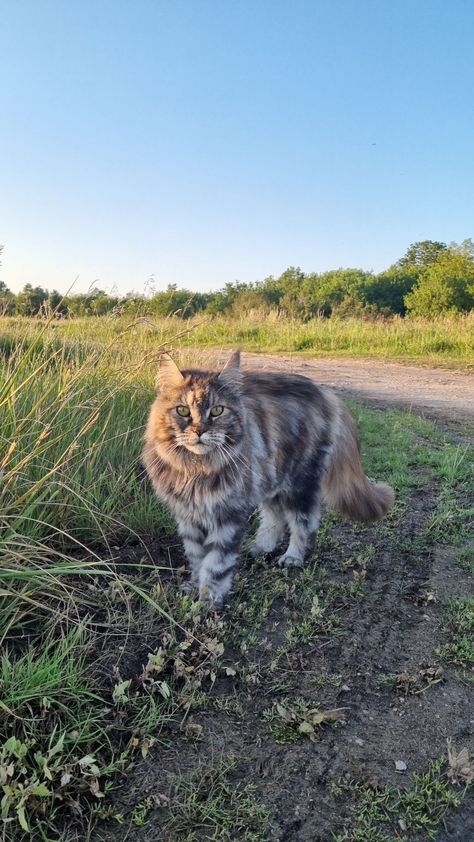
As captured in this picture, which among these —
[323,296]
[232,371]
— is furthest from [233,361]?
[323,296]

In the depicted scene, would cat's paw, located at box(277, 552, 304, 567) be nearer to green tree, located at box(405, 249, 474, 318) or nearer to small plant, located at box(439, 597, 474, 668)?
small plant, located at box(439, 597, 474, 668)

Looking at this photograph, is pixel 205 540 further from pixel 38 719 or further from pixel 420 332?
pixel 420 332

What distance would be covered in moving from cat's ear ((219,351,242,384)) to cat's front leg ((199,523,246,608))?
2.62 feet

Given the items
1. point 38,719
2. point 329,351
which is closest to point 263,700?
point 38,719

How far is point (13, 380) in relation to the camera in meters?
2.79

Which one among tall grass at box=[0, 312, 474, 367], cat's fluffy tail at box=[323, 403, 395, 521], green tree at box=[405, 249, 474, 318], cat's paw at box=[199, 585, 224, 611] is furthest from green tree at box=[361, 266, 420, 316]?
cat's paw at box=[199, 585, 224, 611]

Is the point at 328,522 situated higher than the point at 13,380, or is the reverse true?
the point at 13,380

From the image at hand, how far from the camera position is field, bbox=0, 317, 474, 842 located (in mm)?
1843

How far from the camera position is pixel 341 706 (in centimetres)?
236

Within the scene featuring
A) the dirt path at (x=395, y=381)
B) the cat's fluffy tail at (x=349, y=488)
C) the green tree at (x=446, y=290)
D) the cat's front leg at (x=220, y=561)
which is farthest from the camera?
the green tree at (x=446, y=290)

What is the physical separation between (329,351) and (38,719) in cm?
1355

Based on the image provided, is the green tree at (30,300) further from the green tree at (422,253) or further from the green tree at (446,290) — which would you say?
the green tree at (422,253)

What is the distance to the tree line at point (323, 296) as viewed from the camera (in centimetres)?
430

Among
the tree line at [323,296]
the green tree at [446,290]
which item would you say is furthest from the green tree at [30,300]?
the green tree at [446,290]
